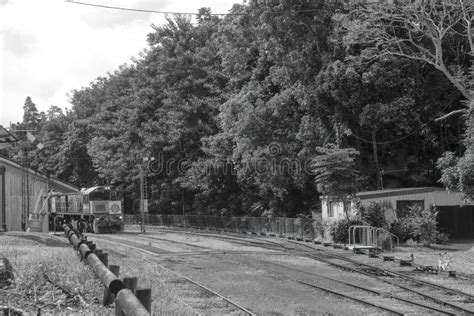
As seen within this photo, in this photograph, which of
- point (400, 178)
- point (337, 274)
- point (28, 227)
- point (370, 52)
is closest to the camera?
point (337, 274)

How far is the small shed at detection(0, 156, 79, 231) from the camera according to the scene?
3556 centimetres

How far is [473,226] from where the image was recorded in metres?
33.9

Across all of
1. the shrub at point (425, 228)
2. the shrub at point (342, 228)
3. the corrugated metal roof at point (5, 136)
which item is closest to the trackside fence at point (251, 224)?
the shrub at point (342, 228)

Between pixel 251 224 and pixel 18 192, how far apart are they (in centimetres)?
1644

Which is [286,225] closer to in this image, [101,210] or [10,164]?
[101,210]

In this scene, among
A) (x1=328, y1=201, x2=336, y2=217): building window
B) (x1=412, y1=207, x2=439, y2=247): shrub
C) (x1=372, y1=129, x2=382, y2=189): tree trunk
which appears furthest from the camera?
(x1=372, y1=129, x2=382, y2=189): tree trunk

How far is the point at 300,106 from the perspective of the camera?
124ft

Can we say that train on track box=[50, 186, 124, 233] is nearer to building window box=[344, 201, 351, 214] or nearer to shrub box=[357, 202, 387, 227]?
building window box=[344, 201, 351, 214]

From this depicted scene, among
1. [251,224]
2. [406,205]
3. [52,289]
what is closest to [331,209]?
[406,205]

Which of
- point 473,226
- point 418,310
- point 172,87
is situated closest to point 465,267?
point 418,310

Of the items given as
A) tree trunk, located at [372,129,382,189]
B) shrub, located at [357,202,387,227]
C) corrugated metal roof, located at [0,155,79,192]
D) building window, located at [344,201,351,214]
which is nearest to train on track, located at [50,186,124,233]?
corrugated metal roof, located at [0,155,79,192]

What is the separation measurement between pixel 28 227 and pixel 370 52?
77.5 feet

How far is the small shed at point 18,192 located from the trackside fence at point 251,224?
13.3m

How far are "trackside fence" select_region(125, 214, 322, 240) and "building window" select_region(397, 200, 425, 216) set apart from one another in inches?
181
